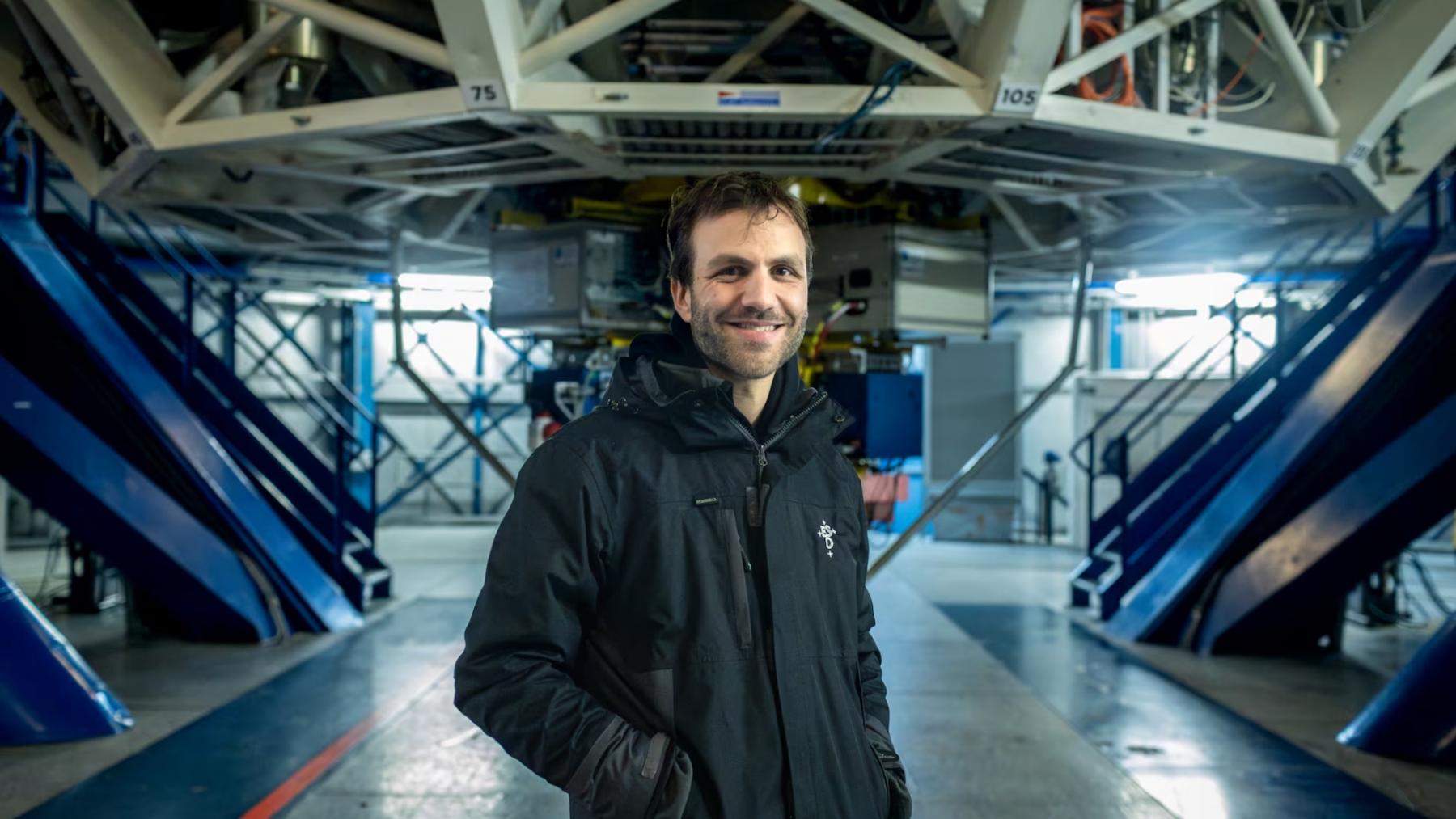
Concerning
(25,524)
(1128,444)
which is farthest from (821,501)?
(25,524)

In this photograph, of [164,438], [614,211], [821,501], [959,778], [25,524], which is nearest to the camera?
[821,501]

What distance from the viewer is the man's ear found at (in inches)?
83.1

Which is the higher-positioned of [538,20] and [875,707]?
[538,20]

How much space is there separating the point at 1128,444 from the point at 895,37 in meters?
5.27

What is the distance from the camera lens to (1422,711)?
5125 millimetres

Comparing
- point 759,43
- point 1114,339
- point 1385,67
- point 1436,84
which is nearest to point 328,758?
point 759,43

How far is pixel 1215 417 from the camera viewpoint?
9.22 m

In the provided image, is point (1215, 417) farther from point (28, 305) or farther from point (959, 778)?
point (28, 305)

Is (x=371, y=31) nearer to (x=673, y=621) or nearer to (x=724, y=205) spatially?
(x=724, y=205)

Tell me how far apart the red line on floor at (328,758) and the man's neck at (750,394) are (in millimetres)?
3457

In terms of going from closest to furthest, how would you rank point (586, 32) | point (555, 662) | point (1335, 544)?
point (555, 662), point (586, 32), point (1335, 544)

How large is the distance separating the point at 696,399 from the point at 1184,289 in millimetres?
13628

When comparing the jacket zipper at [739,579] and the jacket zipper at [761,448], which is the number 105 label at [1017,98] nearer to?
the jacket zipper at [761,448]

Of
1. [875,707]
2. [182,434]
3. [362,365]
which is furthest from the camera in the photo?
[362,365]
